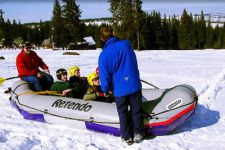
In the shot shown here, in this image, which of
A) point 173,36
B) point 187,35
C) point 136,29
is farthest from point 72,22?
point 187,35

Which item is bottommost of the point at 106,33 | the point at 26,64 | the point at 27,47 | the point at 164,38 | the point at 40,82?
the point at 164,38

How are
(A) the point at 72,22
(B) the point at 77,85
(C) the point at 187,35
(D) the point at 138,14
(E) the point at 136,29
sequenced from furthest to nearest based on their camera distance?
1. (C) the point at 187,35
2. (A) the point at 72,22
3. (E) the point at 136,29
4. (D) the point at 138,14
5. (B) the point at 77,85

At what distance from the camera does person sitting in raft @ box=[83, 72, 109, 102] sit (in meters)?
8.03

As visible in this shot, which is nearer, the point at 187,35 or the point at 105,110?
the point at 105,110

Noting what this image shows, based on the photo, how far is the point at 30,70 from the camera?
32.7ft

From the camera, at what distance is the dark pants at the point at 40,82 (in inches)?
380

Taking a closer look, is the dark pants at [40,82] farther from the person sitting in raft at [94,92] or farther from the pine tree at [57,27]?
the pine tree at [57,27]

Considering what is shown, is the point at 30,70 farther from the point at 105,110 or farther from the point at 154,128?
the point at 154,128

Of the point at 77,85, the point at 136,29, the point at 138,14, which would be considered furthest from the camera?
the point at 136,29

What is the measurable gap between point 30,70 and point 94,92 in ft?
8.79

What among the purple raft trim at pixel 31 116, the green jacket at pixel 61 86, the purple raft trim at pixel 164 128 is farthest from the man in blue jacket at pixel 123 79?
the green jacket at pixel 61 86

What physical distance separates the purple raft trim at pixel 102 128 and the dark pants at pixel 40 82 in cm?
283

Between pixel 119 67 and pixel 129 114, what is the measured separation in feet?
3.07

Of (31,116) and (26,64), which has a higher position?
(26,64)
